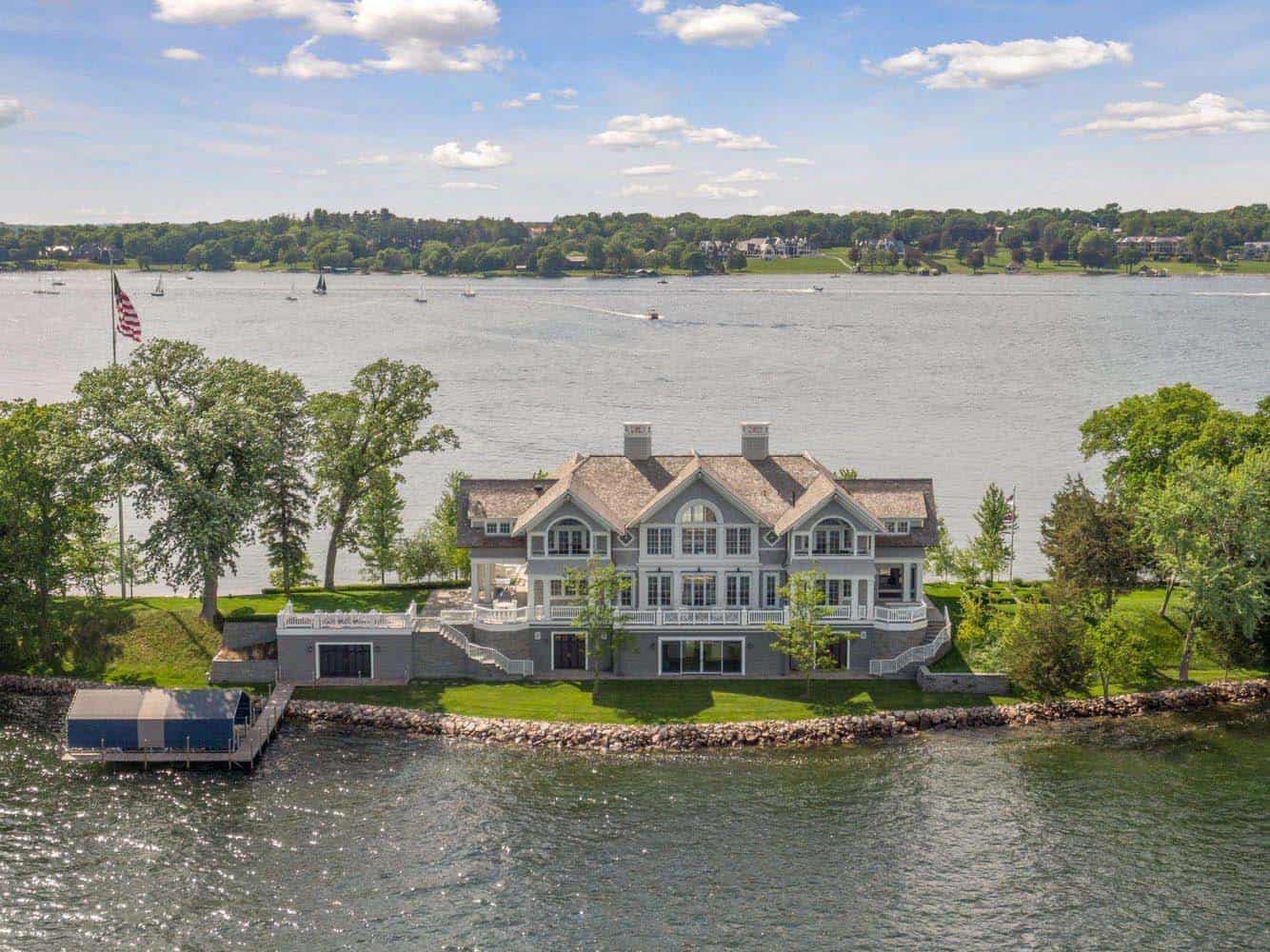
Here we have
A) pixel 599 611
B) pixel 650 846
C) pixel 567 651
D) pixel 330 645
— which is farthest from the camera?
pixel 567 651

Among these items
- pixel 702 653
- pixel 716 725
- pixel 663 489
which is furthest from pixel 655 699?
pixel 663 489

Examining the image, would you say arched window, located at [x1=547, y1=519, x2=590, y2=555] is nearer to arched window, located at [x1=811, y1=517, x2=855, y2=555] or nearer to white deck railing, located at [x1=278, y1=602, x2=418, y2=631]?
white deck railing, located at [x1=278, y1=602, x2=418, y2=631]

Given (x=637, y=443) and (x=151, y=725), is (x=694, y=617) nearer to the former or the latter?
(x=637, y=443)

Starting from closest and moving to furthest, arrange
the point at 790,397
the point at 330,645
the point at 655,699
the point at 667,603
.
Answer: the point at 655,699 < the point at 330,645 < the point at 667,603 < the point at 790,397

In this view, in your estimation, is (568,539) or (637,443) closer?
(568,539)

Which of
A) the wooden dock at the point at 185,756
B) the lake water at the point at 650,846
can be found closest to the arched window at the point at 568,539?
the lake water at the point at 650,846

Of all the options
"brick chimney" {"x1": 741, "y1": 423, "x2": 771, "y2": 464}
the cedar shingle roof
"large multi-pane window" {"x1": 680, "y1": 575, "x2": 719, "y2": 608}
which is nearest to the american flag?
the cedar shingle roof

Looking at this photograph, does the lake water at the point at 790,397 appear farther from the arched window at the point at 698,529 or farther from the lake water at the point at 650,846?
the lake water at the point at 650,846

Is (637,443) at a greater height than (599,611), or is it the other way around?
(637,443)
